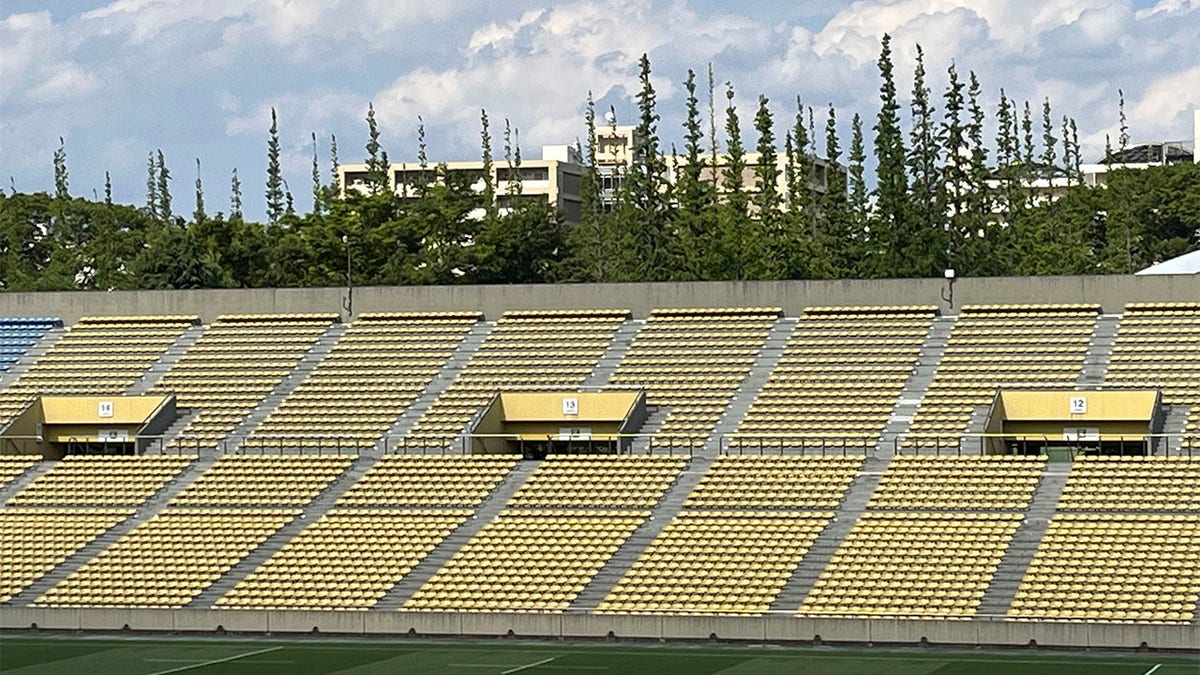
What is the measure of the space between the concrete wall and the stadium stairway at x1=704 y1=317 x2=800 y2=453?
105cm

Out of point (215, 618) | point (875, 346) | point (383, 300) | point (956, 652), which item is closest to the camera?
point (956, 652)

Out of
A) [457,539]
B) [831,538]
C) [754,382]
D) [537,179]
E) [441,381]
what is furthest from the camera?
[537,179]

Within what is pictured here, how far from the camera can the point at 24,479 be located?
52.6 metres

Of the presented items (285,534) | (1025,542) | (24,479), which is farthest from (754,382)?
(24,479)

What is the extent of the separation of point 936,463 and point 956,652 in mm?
10206

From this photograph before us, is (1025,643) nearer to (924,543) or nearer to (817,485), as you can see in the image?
(924,543)

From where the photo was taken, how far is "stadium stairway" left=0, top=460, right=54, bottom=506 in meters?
51.6

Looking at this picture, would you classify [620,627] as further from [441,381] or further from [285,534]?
[441,381]

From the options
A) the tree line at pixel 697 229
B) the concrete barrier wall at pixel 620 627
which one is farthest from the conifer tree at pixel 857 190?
the concrete barrier wall at pixel 620 627

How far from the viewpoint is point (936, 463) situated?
47344 millimetres

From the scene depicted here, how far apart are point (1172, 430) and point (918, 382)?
286 inches

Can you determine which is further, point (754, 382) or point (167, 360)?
point (167, 360)

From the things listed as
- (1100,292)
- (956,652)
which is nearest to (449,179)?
(1100,292)

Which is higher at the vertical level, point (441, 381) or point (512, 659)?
point (441, 381)
